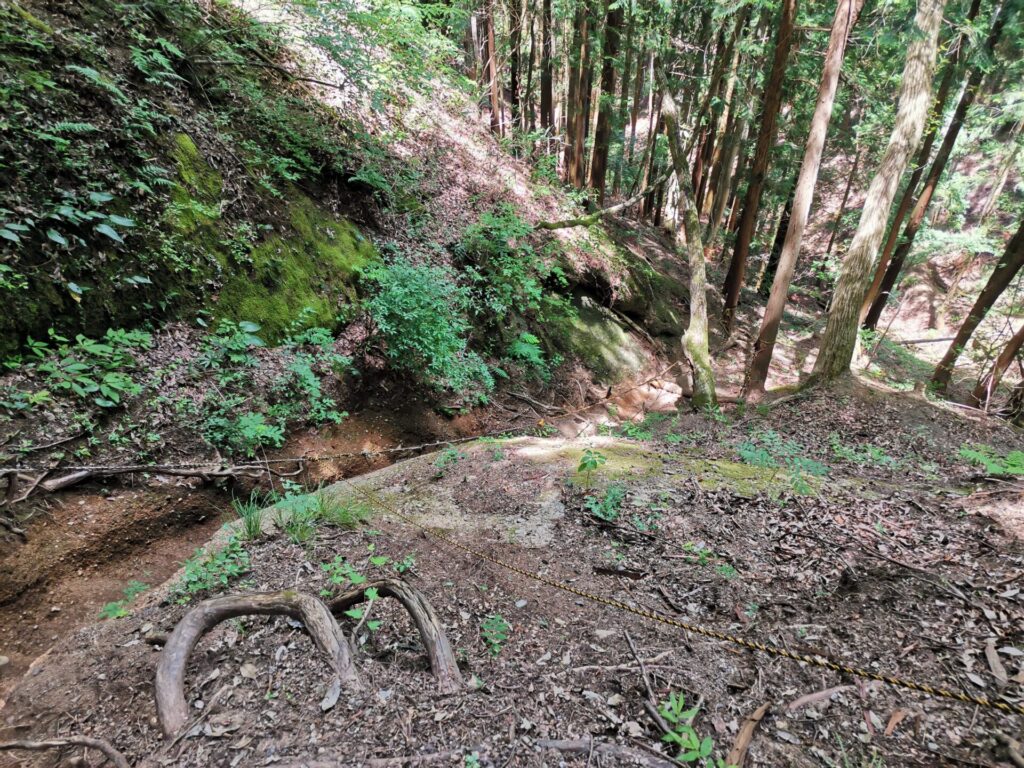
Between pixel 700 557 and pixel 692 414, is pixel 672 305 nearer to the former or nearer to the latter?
pixel 692 414

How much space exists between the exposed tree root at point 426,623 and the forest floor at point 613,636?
81 millimetres

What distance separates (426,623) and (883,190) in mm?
9186

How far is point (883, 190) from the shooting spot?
24.1 feet

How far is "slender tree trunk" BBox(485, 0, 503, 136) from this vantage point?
12.2m

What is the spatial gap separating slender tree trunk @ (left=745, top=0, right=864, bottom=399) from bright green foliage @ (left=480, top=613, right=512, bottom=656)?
811 cm

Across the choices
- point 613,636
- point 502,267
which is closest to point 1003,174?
point 502,267

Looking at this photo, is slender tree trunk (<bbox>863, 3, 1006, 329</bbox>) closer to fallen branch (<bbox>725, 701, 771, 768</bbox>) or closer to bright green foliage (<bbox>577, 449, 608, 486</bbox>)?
bright green foliage (<bbox>577, 449, 608, 486</bbox>)

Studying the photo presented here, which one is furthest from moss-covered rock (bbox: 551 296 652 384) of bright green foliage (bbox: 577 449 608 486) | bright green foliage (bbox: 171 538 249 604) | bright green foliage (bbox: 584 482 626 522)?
bright green foliage (bbox: 171 538 249 604)

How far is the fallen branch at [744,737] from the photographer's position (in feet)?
6.43

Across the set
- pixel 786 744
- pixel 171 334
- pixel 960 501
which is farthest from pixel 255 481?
pixel 960 501

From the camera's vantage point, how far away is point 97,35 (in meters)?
5.51

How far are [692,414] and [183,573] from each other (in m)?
8.41

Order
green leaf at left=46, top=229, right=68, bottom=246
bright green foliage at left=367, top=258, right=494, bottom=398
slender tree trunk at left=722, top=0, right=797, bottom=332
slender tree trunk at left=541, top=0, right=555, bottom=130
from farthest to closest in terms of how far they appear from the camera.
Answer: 1. slender tree trunk at left=541, top=0, right=555, bottom=130
2. slender tree trunk at left=722, top=0, right=797, bottom=332
3. bright green foliage at left=367, top=258, right=494, bottom=398
4. green leaf at left=46, top=229, right=68, bottom=246

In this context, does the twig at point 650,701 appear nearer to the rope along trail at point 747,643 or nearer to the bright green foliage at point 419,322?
the rope along trail at point 747,643
